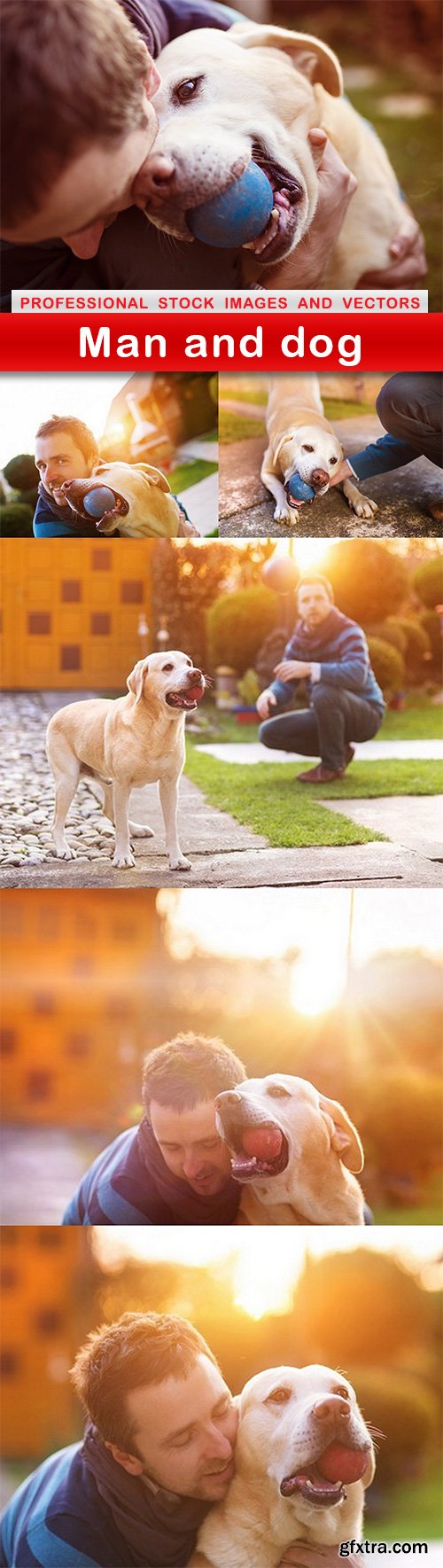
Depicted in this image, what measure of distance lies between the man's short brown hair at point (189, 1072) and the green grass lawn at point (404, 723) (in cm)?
55

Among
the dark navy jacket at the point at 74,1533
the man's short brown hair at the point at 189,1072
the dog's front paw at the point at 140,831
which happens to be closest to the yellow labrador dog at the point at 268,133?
the dog's front paw at the point at 140,831

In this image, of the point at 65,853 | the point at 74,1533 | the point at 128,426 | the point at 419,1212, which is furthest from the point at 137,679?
the point at 74,1533

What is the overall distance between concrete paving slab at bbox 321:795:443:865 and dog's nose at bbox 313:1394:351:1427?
92 centimetres

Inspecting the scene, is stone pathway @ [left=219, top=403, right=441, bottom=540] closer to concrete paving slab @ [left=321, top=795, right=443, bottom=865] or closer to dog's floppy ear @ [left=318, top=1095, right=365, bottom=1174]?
concrete paving slab @ [left=321, top=795, right=443, bottom=865]

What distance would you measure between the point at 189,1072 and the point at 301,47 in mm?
1788

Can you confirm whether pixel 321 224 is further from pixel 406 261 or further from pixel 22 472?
pixel 22 472

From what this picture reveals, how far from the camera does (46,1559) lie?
230cm

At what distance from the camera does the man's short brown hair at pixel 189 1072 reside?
238 cm

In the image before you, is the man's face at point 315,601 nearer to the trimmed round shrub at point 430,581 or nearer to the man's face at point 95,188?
the trimmed round shrub at point 430,581

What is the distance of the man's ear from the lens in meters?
2.25

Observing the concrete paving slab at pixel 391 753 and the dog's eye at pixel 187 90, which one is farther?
the concrete paving slab at pixel 391 753

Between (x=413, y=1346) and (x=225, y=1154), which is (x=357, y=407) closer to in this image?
(x=225, y=1154)

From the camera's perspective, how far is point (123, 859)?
7.81 ft

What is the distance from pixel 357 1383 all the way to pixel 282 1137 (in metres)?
0.46
